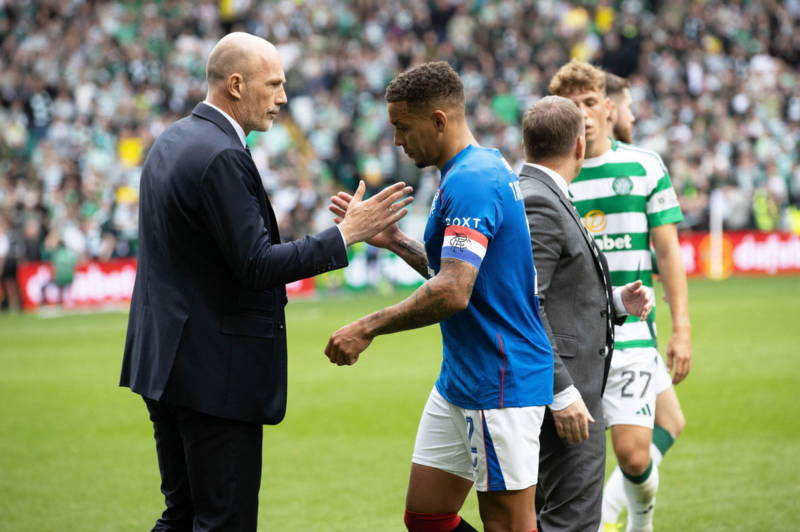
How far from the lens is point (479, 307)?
390 centimetres

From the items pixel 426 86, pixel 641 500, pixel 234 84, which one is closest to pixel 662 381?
pixel 641 500

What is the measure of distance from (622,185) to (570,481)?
1.86m

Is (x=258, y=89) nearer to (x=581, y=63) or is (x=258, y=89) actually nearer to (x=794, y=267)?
(x=581, y=63)

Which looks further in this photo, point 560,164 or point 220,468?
point 560,164

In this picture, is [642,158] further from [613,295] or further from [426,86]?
[426,86]

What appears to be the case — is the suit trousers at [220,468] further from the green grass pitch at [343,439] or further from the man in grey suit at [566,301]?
the green grass pitch at [343,439]

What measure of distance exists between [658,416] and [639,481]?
0.80 metres

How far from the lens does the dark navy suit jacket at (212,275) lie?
370 cm

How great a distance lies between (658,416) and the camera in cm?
602

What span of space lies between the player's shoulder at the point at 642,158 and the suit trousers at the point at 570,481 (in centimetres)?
176

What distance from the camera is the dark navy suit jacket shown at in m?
3.70

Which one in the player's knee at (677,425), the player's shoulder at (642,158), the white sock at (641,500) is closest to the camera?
the white sock at (641,500)

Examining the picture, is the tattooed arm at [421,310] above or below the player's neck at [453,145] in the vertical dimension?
below

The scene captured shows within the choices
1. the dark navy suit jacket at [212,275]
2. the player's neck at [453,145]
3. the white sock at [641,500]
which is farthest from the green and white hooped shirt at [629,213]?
the dark navy suit jacket at [212,275]
